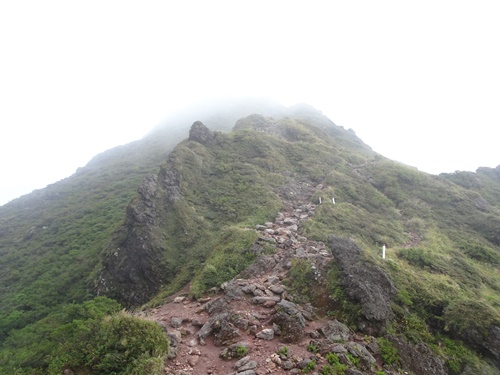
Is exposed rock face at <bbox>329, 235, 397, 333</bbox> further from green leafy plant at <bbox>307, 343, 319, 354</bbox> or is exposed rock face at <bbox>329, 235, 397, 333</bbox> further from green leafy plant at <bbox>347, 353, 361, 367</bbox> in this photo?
green leafy plant at <bbox>307, 343, 319, 354</bbox>

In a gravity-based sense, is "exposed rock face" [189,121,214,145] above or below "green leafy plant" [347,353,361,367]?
above

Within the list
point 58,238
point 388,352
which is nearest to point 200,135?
point 58,238

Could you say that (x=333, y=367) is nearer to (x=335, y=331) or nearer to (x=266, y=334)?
(x=335, y=331)

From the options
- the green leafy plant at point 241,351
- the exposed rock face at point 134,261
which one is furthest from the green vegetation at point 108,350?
the exposed rock face at point 134,261

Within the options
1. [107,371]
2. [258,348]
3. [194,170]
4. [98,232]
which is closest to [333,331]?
[258,348]

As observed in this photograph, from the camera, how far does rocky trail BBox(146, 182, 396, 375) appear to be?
8.13 meters

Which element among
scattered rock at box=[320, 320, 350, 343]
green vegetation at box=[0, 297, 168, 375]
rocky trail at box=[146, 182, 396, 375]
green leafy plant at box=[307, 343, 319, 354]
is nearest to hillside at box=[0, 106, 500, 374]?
rocky trail at box=[146, 182, 396, 375]

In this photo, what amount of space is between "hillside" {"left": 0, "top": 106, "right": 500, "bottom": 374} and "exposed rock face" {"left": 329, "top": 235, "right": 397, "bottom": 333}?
0.05 m

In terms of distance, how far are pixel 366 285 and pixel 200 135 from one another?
84.0ft

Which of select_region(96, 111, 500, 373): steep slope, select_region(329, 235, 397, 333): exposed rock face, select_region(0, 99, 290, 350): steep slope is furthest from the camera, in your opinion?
select_region(0, 99, 290, 350): steep slope

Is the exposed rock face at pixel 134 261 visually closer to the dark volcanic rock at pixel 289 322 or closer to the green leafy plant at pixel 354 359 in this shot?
the dark volcanic rock at pixel 289 322

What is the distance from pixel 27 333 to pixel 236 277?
38.5 feet

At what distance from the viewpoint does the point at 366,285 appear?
10820 millimetres

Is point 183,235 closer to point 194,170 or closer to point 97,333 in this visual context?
point 194,170
